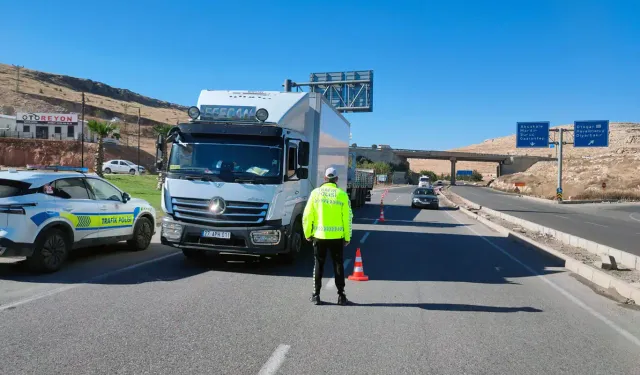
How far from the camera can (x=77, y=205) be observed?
912cm

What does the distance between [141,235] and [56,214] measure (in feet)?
9.37

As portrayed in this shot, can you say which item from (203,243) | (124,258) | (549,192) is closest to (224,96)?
(203,243)

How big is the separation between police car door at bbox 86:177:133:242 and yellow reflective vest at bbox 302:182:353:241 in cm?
471

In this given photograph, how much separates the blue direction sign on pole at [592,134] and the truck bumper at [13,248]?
151ft

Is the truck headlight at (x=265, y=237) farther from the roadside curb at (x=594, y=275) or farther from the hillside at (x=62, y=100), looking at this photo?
the hillside at (x=62, y=100)

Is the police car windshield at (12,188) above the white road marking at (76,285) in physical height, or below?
above

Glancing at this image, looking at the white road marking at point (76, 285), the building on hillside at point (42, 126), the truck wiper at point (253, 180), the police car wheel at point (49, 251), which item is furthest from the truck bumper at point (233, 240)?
the building on hillside at point (42, 126)

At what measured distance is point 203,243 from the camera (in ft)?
29.4

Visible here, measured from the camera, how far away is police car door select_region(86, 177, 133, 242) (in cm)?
987

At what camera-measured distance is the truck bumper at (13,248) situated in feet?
25.8

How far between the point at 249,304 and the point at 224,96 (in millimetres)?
4807

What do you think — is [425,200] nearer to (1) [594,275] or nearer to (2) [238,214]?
(1) [594,275]

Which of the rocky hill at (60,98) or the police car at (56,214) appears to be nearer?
the police car at (56,214)

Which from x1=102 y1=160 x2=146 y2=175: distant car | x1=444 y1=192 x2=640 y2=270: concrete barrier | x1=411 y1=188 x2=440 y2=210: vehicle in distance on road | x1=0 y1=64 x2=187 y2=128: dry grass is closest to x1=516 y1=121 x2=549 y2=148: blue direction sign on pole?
x1=411 y1=188 x2=440 y2=210: vehicle in distance on road
